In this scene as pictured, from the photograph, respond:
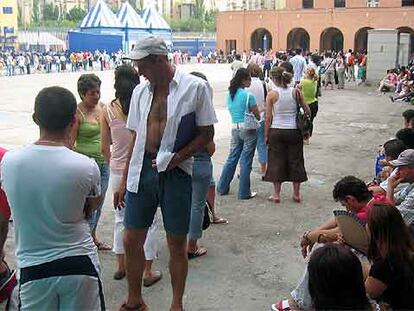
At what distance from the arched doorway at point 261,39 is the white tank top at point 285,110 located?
56.6 m

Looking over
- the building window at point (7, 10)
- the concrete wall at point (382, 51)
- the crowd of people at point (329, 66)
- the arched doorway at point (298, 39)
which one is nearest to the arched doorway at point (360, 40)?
the arched doorway at point (298, 39)

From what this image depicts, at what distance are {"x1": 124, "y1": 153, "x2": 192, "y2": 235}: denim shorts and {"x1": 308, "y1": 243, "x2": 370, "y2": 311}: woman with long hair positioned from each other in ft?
4.31

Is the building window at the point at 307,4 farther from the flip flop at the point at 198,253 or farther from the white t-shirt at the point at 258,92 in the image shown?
the flip flop at the point at 198,253

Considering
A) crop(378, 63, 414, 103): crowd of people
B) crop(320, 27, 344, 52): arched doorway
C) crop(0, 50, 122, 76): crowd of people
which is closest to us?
crop(378, 63, 414, 103): crowd of people

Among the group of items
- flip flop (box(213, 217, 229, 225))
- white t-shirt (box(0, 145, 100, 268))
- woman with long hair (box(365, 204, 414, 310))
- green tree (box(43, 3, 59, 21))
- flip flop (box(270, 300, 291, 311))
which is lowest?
flip flop (box(213, 217, 229, 225))

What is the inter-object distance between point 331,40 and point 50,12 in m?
67.4

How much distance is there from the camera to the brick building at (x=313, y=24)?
5609 cm

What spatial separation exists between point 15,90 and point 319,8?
1641 inches

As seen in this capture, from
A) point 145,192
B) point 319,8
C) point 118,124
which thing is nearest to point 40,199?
point 145,192

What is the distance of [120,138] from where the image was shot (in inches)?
190

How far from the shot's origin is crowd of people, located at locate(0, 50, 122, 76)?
41312mm

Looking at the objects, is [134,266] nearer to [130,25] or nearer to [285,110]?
[285,110]

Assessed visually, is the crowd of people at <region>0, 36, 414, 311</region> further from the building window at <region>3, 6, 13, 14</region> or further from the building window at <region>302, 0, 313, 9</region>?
the building window at <region>3, 6, 13, 14</region>

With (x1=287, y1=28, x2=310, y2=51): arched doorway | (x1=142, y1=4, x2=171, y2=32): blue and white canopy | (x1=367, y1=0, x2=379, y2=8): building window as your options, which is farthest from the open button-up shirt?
(x1=142, y1=4, x2=171, y2=32): blue and white canopy
